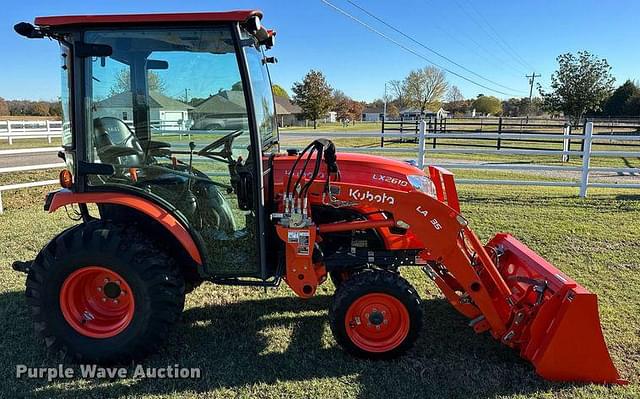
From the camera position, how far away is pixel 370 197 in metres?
3.11

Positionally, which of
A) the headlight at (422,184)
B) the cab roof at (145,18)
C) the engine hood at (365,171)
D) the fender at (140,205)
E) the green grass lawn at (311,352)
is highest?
the cab roof at (145,18)

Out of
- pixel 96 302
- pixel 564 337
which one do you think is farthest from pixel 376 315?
pixel 96 302

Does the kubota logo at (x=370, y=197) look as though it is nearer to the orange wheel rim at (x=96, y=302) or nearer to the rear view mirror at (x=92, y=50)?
the orange wheel rim at (x=96, y=302)

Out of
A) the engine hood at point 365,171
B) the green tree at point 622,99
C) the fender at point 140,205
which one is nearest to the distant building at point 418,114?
the green tree at point 622,99

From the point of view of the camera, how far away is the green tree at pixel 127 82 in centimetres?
307

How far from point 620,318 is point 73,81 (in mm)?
4430

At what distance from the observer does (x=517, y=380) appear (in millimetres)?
2893

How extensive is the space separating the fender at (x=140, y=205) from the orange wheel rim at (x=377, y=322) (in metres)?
1.14

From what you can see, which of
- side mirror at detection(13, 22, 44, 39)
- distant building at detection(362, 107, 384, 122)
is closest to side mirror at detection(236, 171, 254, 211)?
side mirror at detection(13, 22, 44, 39)

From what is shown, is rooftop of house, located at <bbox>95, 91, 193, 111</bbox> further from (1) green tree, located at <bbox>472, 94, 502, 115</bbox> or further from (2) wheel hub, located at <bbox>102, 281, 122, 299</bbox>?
(1) green tree, located at <bbox>472, 94, 502, 115</bbox>

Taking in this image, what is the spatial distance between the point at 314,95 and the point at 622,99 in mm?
28945

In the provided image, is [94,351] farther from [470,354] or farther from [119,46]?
[470,354]

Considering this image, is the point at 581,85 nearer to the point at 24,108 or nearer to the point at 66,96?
the point at 66,96

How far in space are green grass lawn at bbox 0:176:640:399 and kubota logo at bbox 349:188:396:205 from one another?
1078 mm
